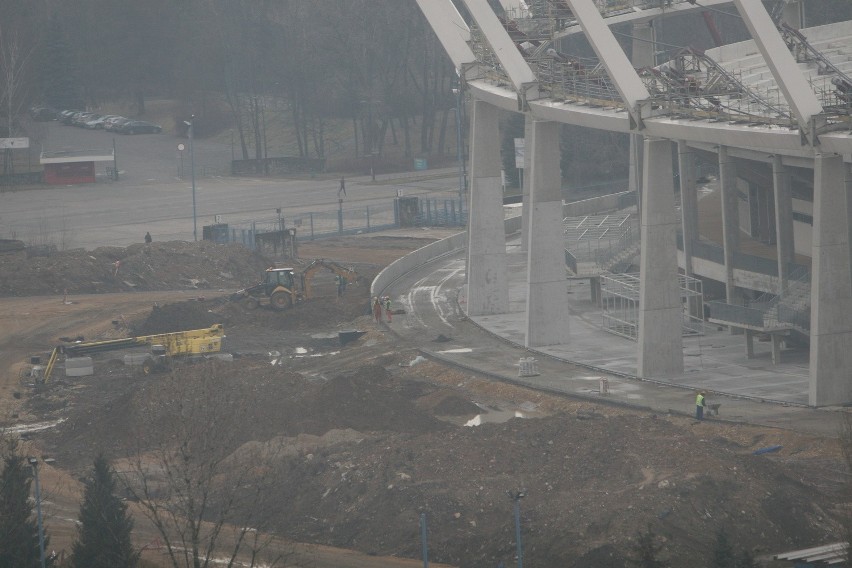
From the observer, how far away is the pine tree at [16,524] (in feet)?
79.6

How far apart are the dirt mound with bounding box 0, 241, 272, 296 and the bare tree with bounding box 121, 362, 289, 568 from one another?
21.4m

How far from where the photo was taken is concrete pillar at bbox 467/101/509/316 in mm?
52875

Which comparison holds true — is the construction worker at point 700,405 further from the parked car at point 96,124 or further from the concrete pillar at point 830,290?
the parked car at point 96,124

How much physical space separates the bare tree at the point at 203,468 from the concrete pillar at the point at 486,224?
14196 millimetres

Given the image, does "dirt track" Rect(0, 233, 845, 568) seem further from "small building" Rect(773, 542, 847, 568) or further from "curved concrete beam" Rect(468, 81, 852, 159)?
"curved concrete beam" Rect(468, 81, 852, 159)

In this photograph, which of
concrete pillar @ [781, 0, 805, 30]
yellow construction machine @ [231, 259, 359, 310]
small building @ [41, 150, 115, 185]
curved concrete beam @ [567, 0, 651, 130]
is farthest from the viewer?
small building @ [41, 150, 115, 185]

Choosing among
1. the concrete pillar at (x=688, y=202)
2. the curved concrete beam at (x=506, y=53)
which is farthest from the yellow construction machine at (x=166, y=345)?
the concrete pillar at (x=688, y=202)

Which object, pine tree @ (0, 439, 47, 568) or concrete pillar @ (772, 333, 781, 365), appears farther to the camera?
concrete pillar @ (772, 333, 781, 365)

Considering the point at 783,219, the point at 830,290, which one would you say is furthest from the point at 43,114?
the point at 830,290

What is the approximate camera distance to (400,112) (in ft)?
375

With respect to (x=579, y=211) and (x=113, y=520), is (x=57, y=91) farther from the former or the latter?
(x=113, y=520)

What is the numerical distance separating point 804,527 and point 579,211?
185 ft

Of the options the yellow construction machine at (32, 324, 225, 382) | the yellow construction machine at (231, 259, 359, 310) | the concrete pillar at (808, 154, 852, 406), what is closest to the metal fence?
the yellow construction machine at (231, 259, 359, 310)

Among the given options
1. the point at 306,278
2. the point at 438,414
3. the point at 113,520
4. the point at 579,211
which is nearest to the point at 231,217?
the point at 579,211
